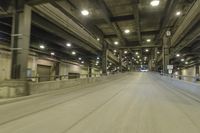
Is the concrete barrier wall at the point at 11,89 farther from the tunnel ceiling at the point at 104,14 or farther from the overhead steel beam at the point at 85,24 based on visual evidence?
the overhead steel beam at the point at 85,24

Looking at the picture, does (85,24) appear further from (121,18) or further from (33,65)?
(33,65)

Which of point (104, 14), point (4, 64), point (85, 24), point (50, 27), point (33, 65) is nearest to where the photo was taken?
point (50, 27)

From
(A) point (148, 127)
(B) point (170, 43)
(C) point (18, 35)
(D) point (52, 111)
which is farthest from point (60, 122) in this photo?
(B) point (170, 43)

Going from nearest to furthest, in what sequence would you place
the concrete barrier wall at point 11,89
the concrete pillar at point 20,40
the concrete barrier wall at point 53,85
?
the concrete barrier wall at point 11,89 → the concrete pillar at point 20,40 → the concrete barrier wall at point 53,85

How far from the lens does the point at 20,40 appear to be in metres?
7.53

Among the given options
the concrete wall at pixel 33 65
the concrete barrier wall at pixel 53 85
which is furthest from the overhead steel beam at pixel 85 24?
the concrete wall at pixel 33 65

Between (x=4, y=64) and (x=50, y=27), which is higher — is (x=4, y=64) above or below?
below

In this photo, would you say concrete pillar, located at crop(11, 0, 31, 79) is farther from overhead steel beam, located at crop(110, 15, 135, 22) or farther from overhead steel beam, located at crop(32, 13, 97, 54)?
overhead steel beam, located at crop(110, 15, 135, 22)

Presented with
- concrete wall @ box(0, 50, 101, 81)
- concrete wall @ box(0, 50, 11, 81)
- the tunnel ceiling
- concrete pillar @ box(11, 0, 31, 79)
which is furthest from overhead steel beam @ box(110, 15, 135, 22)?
concrete wall @ box(0, 50, 11, 81)

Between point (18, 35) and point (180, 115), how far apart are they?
6.83 metres

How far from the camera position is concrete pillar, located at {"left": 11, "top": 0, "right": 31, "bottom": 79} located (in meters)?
7.46

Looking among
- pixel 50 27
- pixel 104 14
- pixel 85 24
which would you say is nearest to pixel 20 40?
pixel 50 27

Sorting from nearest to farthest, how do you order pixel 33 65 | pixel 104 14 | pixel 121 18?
pixel 104 14 < pixel 121 18 < pixel 33 65

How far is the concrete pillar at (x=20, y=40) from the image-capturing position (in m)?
7.46
